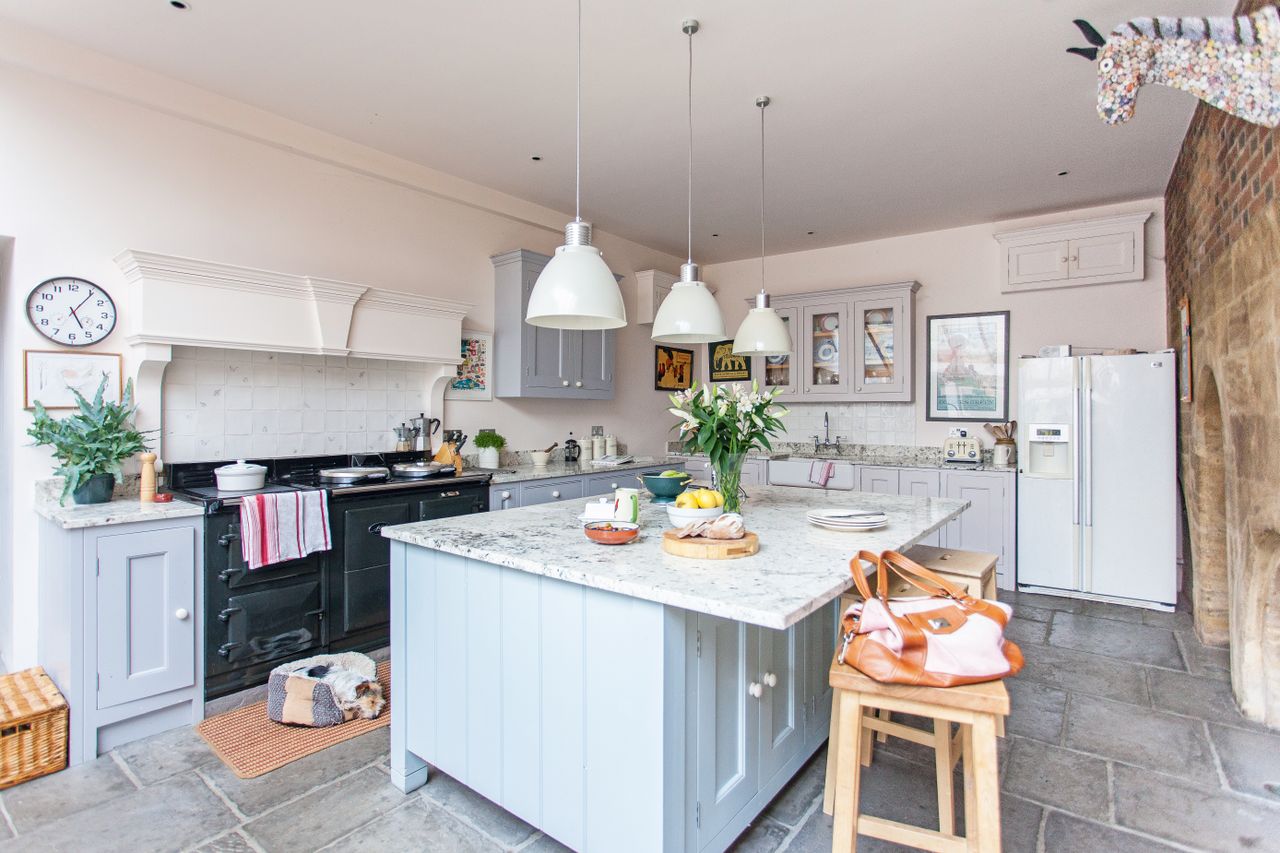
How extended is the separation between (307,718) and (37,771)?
0.82 m

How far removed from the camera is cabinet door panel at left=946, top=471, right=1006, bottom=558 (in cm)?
444

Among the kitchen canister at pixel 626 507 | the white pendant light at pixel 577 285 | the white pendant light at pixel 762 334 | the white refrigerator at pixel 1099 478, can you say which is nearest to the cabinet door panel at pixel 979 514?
the white refrigerator at pixel 1099 478

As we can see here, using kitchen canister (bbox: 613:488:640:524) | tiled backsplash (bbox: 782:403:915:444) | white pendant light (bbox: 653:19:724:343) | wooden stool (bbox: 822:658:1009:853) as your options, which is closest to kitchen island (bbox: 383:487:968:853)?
kitchen canister (bbox: 613:488:640:524)

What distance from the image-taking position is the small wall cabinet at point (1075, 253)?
4379 millimetres

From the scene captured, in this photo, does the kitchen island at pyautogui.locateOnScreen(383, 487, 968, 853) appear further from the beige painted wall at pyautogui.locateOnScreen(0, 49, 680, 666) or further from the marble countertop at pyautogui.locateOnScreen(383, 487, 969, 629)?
the beige painted wall at pyautogui.locateOnScreen(0, 49, 680, 666)

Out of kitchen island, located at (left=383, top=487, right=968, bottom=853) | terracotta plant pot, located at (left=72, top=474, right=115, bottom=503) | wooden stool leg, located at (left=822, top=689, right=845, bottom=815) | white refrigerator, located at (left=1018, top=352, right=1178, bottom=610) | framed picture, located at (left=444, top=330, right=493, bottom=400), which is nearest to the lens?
kitchen island, located at (left=383, top=487, right=968, bottom=853)

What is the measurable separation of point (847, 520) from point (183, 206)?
3.39 meters

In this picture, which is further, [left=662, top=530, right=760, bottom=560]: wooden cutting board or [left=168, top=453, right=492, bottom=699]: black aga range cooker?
Result: [left=168, top=453, right=492, bottom=699]: black aga range cooker

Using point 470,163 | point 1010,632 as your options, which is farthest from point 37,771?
point 1010,632

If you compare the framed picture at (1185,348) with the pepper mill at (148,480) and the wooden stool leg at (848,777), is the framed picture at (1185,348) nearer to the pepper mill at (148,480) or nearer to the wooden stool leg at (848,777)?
the wooden stool leg at (848,777)

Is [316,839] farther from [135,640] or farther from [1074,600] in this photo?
[1074,600]

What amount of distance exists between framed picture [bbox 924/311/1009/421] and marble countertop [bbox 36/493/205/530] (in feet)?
16.4

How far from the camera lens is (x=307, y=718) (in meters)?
2.55

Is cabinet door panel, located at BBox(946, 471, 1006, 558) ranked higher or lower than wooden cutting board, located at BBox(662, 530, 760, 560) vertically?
lower
